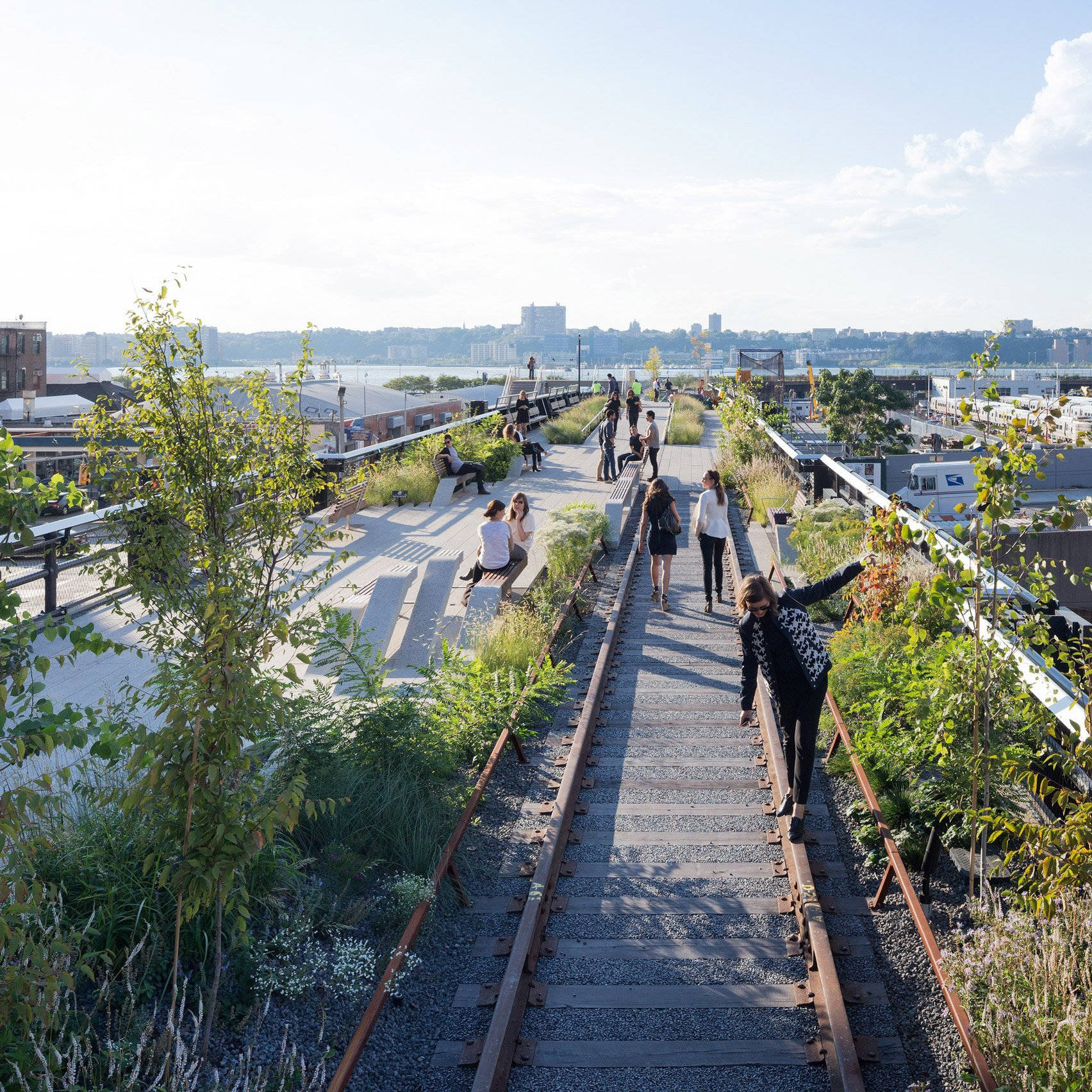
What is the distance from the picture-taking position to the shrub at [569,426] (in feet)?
110

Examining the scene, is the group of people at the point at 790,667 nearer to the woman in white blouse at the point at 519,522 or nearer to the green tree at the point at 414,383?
the woman in white blouse at the point at 519,522

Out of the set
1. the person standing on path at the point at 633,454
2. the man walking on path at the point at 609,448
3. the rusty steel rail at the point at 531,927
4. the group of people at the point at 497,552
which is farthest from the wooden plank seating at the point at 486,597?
the person standing on path at the point at 633,454

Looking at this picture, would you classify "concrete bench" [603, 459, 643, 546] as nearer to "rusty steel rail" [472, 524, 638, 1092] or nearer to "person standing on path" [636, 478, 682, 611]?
"person standing on path" [636, 478, 682, 611]

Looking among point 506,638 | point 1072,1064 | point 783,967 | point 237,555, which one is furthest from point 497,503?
point 1072,1064

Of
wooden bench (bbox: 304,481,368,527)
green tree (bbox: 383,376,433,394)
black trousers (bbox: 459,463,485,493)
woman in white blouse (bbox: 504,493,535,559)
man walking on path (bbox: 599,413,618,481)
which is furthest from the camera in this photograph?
green tree (bbox: 383,376,433,394)

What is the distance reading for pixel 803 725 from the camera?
6.68 m

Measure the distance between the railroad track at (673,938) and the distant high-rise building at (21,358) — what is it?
102057 millimetres

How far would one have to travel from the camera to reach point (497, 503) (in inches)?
478

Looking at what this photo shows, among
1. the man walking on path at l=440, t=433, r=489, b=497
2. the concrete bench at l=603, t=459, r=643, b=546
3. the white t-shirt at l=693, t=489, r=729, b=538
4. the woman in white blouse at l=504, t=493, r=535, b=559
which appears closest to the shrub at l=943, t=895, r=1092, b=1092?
the white t-shirt at l=693, t=489, r=729, b=538

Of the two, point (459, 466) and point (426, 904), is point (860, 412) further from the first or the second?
point (426, 904)

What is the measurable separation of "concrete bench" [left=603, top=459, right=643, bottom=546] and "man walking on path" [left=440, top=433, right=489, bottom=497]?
314cm

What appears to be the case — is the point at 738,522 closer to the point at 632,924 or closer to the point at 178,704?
the point at 632,924

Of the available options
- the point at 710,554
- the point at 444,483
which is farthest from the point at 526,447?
the point at 710,554

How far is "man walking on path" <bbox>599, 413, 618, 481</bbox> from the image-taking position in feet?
78.0
